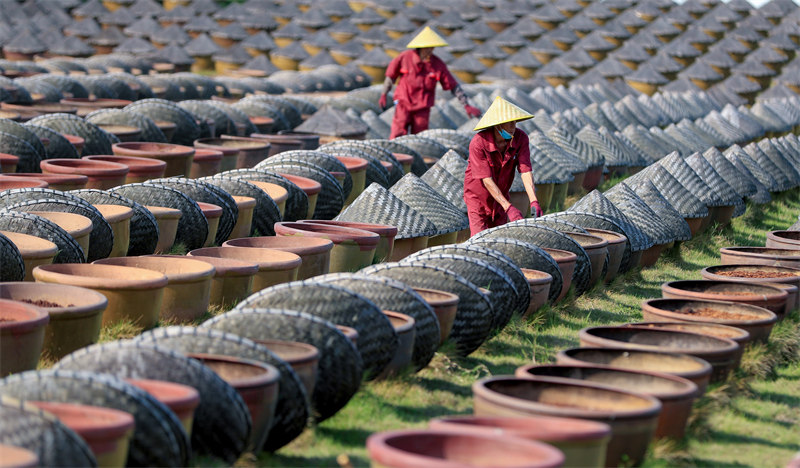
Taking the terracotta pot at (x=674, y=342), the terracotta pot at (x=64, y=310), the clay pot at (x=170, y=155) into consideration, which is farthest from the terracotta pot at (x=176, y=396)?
the clay pot at (x=170, y=155)

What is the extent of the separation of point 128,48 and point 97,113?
14160 millimetres

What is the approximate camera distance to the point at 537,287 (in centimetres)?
588

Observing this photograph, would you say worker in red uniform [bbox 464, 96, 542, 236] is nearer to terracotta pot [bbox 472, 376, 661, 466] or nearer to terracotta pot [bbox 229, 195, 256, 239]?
terracotta pot [bbox 229, 195, 256, 239]

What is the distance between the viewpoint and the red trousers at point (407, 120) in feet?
39.2

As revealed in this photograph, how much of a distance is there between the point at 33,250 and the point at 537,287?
2306mm

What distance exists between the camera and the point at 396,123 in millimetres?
12070

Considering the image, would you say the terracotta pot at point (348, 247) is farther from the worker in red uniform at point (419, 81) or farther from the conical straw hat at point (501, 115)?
the worker in red uniform at point (419, 81)

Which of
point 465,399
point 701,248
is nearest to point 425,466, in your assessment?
point 465,399

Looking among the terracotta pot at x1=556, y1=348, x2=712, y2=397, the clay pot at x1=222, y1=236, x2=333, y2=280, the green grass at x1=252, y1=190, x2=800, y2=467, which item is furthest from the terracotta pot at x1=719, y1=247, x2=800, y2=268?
the terracotta pot at x1=556, y1=348, x2=712, y2=397

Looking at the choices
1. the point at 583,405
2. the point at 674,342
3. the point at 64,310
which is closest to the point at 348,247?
the point at 674,342

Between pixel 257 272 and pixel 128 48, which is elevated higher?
pixel 128 48

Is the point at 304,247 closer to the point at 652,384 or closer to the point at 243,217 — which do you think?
the point at 243,217

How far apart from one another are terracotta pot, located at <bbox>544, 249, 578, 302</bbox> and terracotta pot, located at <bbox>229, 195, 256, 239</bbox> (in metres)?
1.80

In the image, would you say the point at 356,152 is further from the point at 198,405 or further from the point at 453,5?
the point at 453,5
